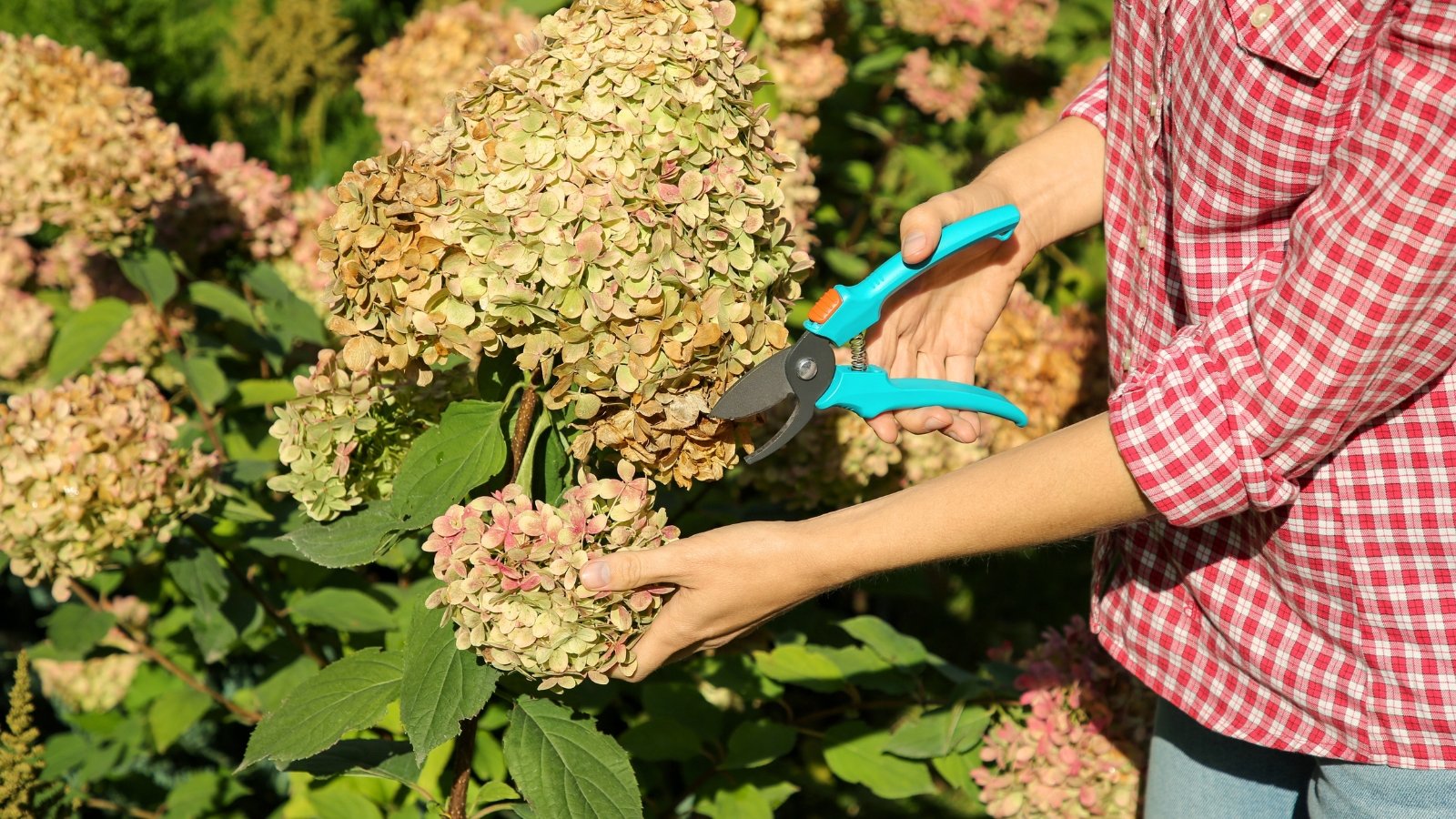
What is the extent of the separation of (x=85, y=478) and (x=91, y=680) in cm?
79

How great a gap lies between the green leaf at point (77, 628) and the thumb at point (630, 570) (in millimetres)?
1356

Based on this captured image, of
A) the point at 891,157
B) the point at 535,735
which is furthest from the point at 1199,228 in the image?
the point at 891,157

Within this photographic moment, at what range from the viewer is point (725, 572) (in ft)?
4.33

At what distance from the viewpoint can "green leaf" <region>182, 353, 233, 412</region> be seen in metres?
2.38

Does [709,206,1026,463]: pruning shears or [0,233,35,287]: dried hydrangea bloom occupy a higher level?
[709,206,1026,463]: pruning shears

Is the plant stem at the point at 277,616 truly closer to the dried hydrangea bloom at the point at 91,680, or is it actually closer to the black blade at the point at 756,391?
the dried hydrangea bloom at the point at 91,680

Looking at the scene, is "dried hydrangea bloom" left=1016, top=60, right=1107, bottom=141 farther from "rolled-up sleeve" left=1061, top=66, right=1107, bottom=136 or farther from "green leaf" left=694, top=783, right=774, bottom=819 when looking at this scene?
"green leaf" left=694, top=783, right=774, bottom=819

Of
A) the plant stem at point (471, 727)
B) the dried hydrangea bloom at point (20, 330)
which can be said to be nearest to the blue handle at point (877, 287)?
the plant stem at point (471, 727)

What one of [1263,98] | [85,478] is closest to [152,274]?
[85,478]

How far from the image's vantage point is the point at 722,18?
132 centimetres

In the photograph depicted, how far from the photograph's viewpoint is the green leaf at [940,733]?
6.91ft

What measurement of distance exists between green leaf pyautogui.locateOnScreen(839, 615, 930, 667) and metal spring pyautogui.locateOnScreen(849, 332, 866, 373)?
869 millimetres

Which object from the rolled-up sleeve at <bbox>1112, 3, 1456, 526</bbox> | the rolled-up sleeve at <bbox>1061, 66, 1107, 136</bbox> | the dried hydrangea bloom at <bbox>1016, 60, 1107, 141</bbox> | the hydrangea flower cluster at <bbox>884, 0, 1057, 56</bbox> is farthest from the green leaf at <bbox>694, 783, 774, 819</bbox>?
the dried hydrangea bloom at <bbox>1016, 60, 1107, 141</bbox>

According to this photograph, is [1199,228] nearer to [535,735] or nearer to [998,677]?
[535,735]
